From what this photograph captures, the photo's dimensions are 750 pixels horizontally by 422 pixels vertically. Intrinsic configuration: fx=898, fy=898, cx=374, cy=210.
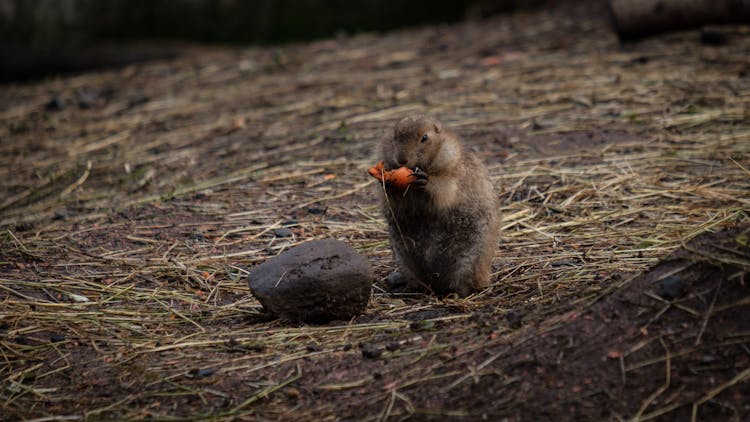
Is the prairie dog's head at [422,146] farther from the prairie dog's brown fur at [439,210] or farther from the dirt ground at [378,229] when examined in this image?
the dirt ground at [378,229]

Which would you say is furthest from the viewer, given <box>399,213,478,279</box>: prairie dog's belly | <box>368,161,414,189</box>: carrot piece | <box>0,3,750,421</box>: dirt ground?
<box>399,213,478,279</box>: prairie dog's belly

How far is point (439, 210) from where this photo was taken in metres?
4.64

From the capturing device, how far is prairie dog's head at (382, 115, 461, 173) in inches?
179

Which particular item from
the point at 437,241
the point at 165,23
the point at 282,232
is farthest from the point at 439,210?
the point at 165,23

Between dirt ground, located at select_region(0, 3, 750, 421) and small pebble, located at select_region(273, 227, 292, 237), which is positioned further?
small pebble, located at select_region(273, 227, 292, 237)

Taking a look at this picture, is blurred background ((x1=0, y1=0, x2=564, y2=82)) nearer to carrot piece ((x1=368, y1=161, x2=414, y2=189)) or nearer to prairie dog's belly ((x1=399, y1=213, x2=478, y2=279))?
prairie dog's belly ((x1=399, y1=213, x2=478, y2=279))

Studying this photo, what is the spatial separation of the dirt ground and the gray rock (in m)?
0.09

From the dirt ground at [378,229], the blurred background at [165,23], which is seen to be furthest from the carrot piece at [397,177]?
the blurred background at [165,23]

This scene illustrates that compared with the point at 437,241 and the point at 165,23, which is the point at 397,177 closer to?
the point at 437,241

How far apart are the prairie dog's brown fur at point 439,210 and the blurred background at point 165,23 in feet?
25.6

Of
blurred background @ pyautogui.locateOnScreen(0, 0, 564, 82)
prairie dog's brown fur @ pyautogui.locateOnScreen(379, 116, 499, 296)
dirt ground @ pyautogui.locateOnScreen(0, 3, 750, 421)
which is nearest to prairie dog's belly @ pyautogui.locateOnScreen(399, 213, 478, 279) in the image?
prairie dog's brown fur @ pyautogui.locateOnScreen(379, 116, 499, 296)

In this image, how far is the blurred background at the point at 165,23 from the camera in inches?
465

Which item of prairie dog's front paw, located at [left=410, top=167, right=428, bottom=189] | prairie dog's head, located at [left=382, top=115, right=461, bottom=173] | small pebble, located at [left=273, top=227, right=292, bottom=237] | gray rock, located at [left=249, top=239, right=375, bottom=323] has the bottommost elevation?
small pebble, located at [left=273, top=227, right=292, bottom=237]

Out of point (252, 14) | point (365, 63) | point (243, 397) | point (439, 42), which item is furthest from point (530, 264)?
point (252, 14)
